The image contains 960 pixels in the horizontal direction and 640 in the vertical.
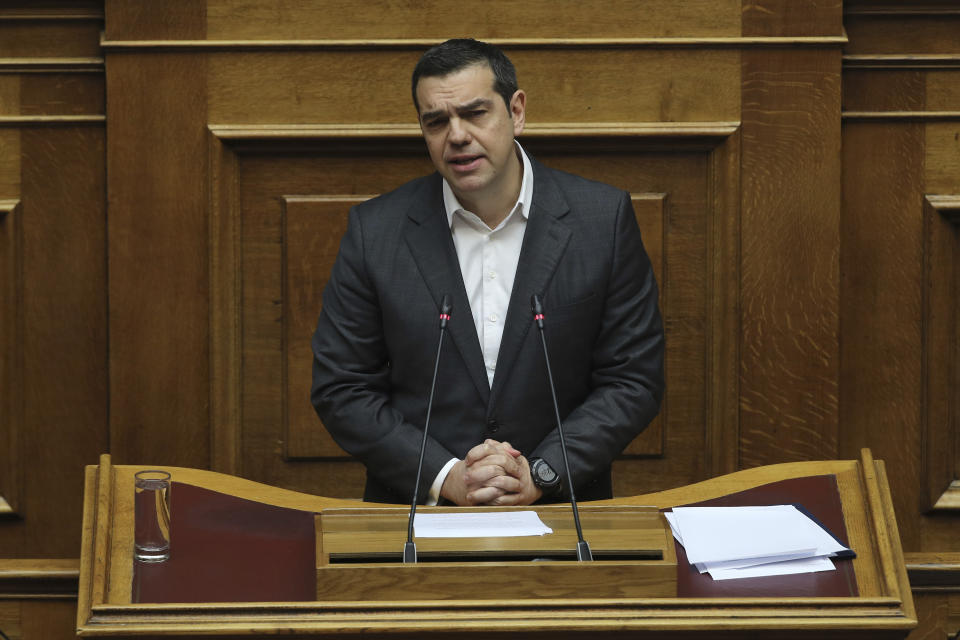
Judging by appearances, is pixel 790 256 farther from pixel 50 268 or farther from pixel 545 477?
pixel 50 268

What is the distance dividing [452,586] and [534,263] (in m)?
0.90

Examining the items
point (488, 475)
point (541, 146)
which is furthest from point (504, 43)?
point (488, 475)

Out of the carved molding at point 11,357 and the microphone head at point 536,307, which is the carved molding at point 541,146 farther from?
the microphone head at point 536,307

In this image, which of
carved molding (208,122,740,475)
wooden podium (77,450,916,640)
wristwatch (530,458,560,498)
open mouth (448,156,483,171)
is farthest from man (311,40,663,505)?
wooden podium (77,450,916,640)

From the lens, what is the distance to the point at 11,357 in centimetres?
269

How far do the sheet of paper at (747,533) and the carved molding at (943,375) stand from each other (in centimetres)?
121

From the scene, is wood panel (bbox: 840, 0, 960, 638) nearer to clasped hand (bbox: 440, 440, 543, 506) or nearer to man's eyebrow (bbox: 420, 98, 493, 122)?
man's eyebrow (bbox: 420, 98, 493, 122)

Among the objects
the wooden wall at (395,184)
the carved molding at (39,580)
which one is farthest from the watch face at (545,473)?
the wooden wall at (395,184)

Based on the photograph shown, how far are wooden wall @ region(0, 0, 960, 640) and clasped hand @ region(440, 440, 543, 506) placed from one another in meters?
0.84

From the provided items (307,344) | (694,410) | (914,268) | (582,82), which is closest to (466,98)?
(582,82)

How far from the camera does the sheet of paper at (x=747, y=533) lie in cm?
148

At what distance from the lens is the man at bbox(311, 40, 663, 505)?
6.79 ft

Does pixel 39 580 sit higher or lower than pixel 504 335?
lower

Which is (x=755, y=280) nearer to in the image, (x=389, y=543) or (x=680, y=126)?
(x=680, y=126)
